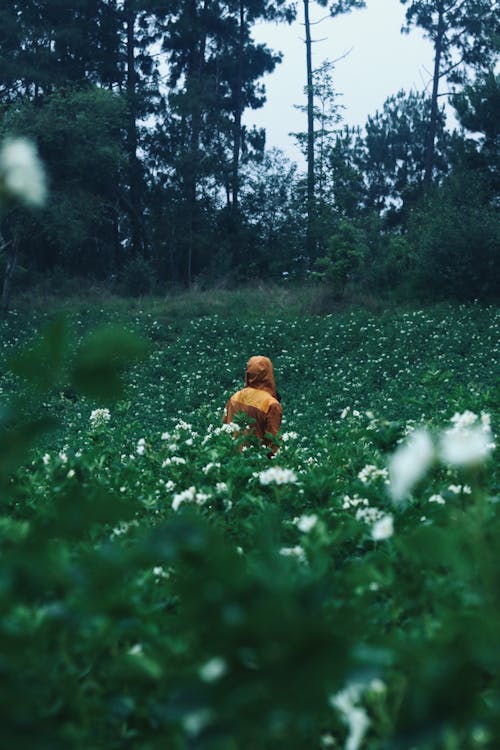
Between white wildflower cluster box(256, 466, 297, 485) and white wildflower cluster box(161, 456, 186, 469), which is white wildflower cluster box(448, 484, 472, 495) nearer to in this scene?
white wildflower cluster box(256, 466, 297, 485)

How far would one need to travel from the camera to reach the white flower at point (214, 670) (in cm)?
96

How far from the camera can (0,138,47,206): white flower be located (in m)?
1.31

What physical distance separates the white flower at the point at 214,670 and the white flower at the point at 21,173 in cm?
75

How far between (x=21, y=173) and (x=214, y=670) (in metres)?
0.80

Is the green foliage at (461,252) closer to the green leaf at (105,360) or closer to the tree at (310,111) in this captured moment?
the tree at (310,111)

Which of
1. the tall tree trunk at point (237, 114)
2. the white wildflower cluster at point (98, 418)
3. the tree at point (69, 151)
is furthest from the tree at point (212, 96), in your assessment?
the white wildflower cluster at point (98, 418)

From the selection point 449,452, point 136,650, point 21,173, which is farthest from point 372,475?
point 21,173

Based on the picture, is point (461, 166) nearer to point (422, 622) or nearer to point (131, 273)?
point (131, 273)

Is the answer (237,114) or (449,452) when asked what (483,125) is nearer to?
(237,114)

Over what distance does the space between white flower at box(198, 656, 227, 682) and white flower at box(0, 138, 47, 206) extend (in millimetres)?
751

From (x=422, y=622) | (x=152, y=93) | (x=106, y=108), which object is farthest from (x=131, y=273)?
(x=422, y=622)

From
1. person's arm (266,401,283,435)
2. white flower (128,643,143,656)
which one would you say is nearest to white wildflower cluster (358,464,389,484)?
white flower (128,643,143,656)

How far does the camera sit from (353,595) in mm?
1488

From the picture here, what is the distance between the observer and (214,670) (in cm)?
96
